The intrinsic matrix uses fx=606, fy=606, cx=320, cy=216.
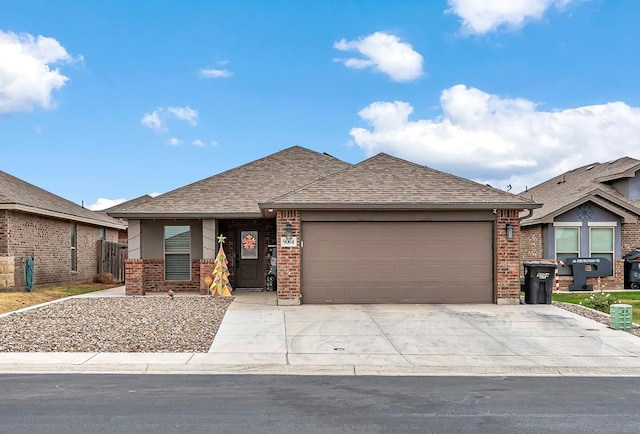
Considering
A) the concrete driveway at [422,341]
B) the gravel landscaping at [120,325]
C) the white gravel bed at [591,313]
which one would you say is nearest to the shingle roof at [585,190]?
the white gravel bed at [591,313]

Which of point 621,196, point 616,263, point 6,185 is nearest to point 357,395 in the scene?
point 6,185

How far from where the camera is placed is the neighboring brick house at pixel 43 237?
18297mm

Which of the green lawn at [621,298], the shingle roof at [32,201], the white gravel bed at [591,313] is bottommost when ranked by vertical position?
the green lawn at [621,298]

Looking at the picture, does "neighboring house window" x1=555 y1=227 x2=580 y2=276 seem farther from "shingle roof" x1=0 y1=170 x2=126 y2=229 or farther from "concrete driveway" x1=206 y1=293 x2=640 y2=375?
"shingle roof" x1=0 y1=170 x2=126 y2=229

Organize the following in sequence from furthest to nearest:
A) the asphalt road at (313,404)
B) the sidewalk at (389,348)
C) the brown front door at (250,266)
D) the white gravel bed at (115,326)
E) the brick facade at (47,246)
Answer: the brown front door at (250,266) < the brick facade at (47,246) < the white gravel bed at (115,326) < the sidewalk at (389,348) < the asphalt road at (313,404)

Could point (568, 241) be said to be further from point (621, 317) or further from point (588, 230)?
point (621, 317)

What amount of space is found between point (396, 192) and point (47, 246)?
1286cm

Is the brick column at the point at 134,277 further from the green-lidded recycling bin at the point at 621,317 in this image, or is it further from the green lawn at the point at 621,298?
the green-lidded recycling bin at the point at 621,317

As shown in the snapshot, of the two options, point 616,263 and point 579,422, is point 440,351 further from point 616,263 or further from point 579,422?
point 616,263

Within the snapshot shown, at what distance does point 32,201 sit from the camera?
2028 centimetres

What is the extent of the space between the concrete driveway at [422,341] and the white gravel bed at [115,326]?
59 centimetres

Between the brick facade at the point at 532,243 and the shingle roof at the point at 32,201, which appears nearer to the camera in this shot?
the shingle roof at the point at 32,201

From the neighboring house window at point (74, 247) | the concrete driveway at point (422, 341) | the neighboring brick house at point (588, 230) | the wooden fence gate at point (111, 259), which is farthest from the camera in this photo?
the wooden fence gate at point (111, 259)

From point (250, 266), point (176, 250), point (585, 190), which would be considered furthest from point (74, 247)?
point (585, 190)
